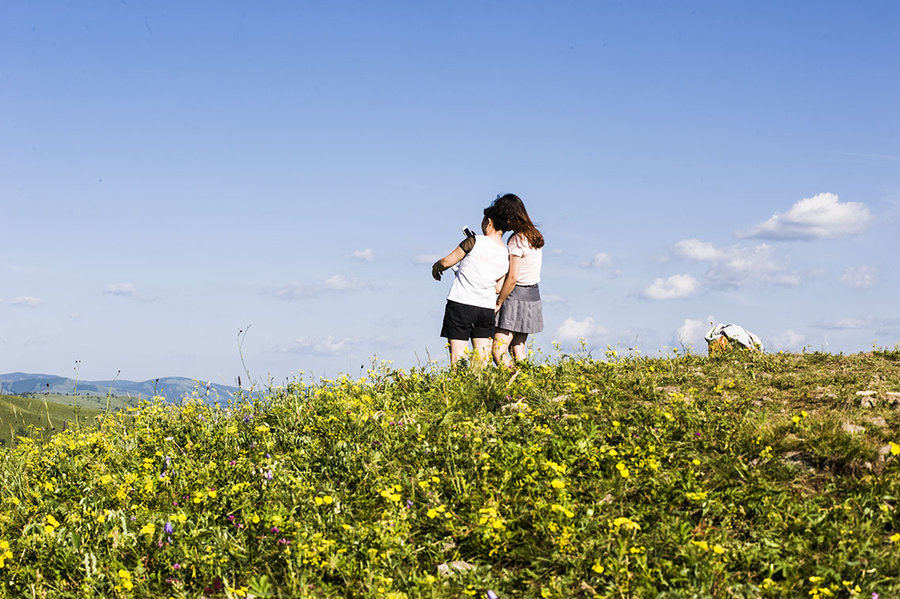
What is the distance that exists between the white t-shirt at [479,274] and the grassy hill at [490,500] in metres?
1.91

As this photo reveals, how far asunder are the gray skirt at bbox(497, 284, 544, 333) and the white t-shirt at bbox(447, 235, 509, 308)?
66 centimetres

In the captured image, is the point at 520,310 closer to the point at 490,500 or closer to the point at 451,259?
the point at 451,259

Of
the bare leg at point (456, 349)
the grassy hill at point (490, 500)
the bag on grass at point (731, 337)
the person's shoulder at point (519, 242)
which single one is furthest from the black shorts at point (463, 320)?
the bag on grass at point (731, 337)

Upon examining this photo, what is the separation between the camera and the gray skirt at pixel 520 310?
10.0 metres

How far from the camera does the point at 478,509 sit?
17.5 feet

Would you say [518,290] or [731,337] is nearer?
[518,290]

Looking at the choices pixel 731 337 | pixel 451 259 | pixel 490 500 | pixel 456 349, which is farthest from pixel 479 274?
pixel 731 337

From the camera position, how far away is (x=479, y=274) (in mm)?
9250

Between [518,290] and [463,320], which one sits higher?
[518,290]

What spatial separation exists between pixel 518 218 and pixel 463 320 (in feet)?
5.11

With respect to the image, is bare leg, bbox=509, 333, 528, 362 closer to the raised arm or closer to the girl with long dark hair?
the girl with long dark hair

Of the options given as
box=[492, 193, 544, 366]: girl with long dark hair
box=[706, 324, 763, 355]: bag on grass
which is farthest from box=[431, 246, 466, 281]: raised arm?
box=[706, 324, 763, 355]: bag on grass

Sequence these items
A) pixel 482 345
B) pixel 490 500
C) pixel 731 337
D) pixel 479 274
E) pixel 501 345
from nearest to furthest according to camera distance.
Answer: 1. pixel 490 500
2. pixel 479 274
3. pixel 482 345
4. pixel 501 345
5. pixel 731 337

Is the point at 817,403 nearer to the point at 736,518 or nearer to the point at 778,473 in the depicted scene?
the point at 778,473
